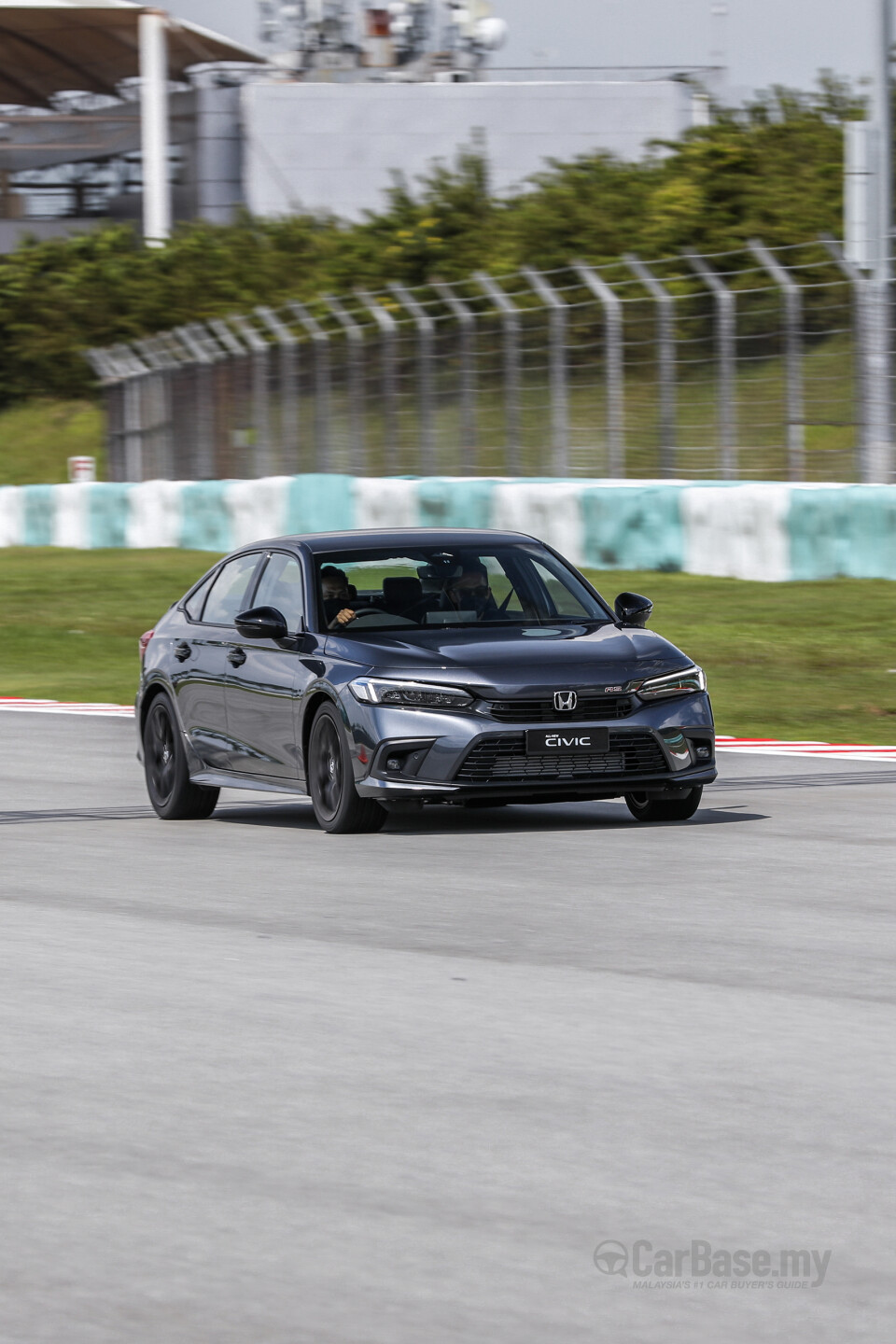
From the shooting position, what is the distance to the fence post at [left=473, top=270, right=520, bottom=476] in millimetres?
28141

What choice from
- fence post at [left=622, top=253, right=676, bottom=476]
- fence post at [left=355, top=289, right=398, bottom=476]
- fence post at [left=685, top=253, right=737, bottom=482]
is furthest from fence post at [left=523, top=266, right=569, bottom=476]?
fence post at [left=355, top=289, right=398, bottom=476]

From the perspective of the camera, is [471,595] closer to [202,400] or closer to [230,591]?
[230,591]

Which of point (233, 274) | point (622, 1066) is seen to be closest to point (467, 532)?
point (622, 1066)

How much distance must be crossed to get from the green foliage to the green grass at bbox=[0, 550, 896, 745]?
615 inches

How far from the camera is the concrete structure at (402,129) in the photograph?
7550 cm

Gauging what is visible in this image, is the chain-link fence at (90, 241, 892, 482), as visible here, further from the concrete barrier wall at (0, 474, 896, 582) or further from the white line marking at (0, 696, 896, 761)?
the white line marking at (0, 696, 896, 761)

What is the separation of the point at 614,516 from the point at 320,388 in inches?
353

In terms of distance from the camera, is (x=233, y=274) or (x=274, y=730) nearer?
(x=274, y=730)

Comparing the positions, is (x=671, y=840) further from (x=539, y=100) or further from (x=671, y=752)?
(x=539, y=100)

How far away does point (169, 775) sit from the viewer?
12094 mm

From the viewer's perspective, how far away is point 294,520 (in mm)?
31922

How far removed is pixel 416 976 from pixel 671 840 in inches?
131

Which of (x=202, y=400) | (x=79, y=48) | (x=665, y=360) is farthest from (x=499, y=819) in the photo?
(x=79, y=48)

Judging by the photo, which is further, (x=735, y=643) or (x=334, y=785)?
(x=735, y=643)
